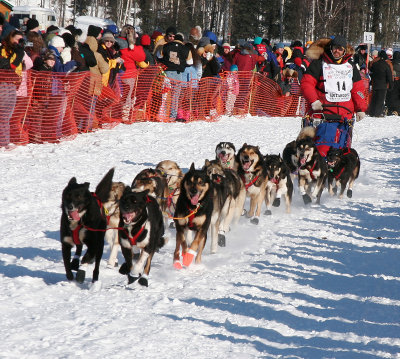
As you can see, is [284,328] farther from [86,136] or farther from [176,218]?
[86,136]

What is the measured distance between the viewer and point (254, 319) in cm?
405

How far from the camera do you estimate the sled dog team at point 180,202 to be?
455 centimetres

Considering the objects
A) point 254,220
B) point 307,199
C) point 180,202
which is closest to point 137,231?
point 180,202

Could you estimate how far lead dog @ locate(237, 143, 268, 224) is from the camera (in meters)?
7.18

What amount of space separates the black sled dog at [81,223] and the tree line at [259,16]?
101 ft

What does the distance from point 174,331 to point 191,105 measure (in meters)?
10.3

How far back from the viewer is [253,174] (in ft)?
23.7

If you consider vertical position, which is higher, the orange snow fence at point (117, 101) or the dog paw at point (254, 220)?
the orange snow fence at point (117, 101)

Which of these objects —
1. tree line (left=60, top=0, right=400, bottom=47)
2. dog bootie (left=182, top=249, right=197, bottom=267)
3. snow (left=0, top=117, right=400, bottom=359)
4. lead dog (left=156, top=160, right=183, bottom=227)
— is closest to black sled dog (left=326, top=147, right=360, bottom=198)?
snow (left=0, top=117, right=400, bottom=359)

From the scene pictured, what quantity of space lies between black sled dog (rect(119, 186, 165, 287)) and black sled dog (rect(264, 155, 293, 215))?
307 cm

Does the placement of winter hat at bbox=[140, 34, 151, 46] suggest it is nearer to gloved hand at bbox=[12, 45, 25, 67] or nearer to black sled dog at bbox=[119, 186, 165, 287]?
gloved hand at bbox=[12, 45, 25, 67]

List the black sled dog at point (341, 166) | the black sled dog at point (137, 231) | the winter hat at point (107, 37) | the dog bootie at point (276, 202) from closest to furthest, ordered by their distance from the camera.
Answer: the black sled dog at point (137, 231), the dog bootie at point (276, 202), the black sled dog at point (341, 166), the winter hat at point (107, 37)

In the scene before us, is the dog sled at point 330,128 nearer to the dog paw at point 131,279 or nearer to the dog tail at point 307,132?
the dog tail at point 307,132

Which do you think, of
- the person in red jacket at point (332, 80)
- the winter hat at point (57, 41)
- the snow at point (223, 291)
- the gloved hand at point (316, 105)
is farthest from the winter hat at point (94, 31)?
the gloved hand at point (316, 105)
